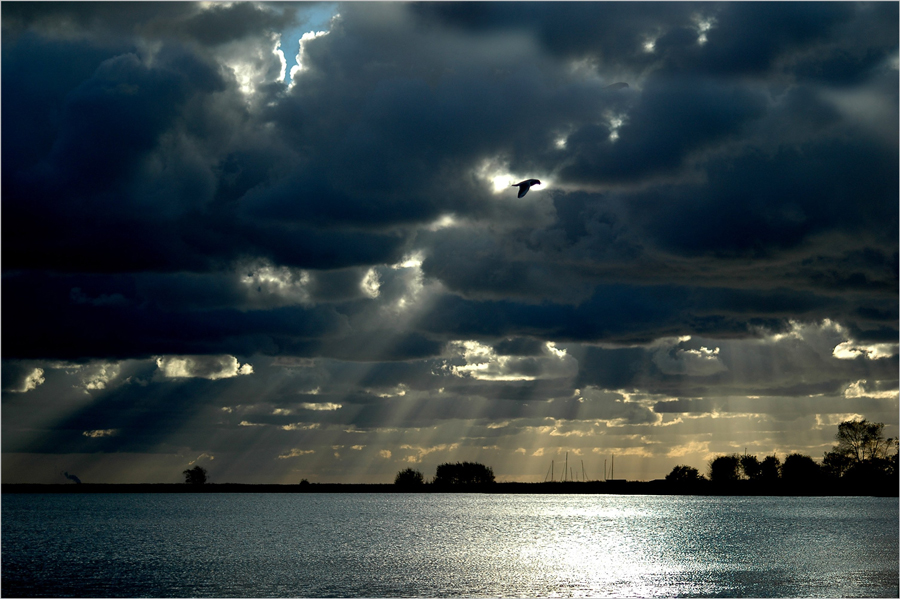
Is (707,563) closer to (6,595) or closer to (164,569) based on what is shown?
(164,569)

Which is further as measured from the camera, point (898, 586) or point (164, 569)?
point (164, 569)

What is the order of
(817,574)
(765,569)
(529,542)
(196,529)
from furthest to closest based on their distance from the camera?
(196,529) < (529,542) < (765,569) < (817,574)

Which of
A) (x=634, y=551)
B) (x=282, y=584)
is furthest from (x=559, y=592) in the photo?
(x=634, y=551)

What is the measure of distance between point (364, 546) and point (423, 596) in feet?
177

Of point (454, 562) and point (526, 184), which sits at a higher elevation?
point (526, 184)

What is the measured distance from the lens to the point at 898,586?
7594cm

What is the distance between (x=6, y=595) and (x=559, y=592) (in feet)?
159

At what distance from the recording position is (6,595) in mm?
78500

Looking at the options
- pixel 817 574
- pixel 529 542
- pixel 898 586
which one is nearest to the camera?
pixel 898 586

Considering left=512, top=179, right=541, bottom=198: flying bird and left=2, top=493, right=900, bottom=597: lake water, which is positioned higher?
left=512, top=179, right=541, bottom=198: flying bird

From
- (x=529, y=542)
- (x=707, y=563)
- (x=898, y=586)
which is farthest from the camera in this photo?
(x=529, y=542)

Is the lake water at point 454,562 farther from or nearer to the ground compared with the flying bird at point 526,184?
nearer to the ground

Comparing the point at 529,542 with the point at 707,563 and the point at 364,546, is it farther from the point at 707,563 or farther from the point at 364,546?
the point at 707,563

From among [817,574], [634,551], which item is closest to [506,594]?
[817,574]
